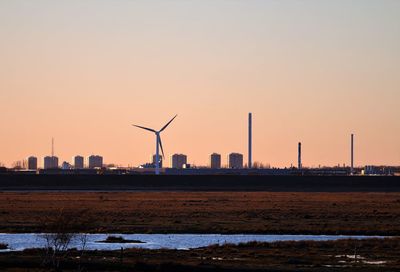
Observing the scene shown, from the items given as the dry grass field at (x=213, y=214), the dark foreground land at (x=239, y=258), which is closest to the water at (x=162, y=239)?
the dry grass field at (x=213, y=214)

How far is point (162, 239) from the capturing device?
85.1 meters

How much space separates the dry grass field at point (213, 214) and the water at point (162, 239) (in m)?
3.01

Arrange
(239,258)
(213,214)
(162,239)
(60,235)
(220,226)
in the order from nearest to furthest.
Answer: (60,235)
(239,258)
(162,239)
(220,226)
(213,214)

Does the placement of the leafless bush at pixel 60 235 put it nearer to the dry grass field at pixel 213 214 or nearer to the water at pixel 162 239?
the dry grass field at pixel 213 214

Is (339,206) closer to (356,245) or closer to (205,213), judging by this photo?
(205,213)

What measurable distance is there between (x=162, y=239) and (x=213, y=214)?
3068cm

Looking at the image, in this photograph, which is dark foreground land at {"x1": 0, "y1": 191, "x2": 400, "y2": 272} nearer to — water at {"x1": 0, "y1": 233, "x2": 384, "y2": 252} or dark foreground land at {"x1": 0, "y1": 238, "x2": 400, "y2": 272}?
dark foreground land at {"x1": 0, "y1": 238, "x2": 400, "y2": 272}

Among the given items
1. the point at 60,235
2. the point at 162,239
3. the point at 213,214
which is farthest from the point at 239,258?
the point at 213,214

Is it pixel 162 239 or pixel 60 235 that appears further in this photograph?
pixel 162 239

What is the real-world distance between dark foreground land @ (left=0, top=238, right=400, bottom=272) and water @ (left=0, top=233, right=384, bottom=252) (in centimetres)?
484

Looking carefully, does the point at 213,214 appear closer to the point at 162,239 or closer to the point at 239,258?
the point at 162,239

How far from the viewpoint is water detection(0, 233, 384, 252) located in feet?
254

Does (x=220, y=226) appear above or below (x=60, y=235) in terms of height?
below

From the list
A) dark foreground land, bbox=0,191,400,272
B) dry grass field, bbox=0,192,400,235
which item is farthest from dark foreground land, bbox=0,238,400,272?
dry grass field, bbox=0,192,400,235
